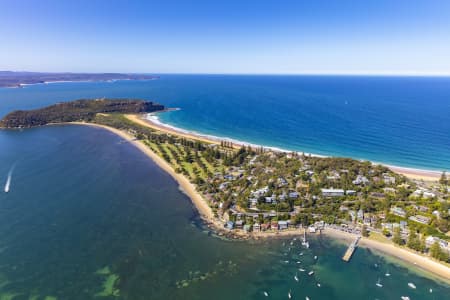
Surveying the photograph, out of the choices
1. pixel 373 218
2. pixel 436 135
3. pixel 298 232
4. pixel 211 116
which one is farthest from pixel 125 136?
pixel 436 135

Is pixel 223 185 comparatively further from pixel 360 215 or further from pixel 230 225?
pixel 360 215

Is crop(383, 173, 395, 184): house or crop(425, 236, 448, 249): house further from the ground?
crop(383, 173, 395, 184): house

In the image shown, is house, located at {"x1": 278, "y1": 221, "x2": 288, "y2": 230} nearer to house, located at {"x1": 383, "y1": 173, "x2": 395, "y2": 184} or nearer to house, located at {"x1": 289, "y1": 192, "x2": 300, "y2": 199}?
house, located at {"x1": 289, "y1": 192, "x2": 300, "y2": 199}

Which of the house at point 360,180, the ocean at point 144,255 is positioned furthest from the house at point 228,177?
the house at point 360,180

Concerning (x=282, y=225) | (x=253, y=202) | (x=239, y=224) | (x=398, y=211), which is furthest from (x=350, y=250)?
(x=253, y=202)

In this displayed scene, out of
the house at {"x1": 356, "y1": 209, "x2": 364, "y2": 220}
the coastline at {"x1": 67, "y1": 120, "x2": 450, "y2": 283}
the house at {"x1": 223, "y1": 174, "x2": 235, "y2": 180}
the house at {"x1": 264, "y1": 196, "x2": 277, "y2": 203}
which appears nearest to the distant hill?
the house at {"x1": 223, "y1": 174, "x2": 235, "y2": 180}
